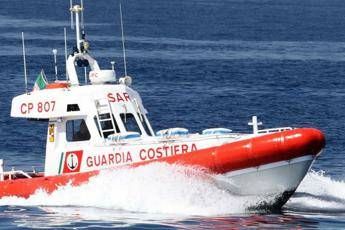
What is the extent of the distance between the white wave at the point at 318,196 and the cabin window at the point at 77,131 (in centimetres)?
600

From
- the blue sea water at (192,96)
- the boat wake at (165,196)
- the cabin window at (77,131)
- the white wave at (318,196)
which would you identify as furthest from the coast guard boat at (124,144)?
the white wave at (318,196)

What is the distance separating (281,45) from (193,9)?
8032 centimetres

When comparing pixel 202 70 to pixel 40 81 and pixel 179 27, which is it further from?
pixel 179 27

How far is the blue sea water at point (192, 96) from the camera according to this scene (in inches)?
1098

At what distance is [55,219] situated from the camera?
91.1ft

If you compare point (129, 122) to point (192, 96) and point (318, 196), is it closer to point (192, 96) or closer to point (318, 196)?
point (318, 196)

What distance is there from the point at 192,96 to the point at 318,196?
28057 mm

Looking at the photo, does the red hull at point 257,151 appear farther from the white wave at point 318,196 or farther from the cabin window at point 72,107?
the cabin window at point 72,107

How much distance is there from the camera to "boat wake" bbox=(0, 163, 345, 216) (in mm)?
27891

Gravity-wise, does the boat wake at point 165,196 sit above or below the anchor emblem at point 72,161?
below

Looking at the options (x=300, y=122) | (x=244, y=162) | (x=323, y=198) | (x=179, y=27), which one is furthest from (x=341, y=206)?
(x=179, y=27)

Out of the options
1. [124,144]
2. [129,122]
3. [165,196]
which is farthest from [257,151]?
A: [129,122]

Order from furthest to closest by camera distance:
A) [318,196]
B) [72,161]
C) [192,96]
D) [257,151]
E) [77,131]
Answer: [192,96] → [77,131] → [72,161] → [318,196] → [257,151]

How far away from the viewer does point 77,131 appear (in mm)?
31109
